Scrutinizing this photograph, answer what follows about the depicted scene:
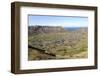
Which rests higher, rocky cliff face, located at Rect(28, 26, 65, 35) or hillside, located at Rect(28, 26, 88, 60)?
rocky cliff face, located at Rect(28, 26, 65, 35)

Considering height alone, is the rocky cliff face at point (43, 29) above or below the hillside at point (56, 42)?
above

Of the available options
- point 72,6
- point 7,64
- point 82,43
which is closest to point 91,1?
point 72,6

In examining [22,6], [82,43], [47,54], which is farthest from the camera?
[82,43]

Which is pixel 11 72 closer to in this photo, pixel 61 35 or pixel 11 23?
pixel 11 23

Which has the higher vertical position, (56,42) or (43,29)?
(43,29)

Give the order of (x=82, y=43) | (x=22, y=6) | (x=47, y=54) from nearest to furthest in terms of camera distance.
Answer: (x=22, y=6), (x=47, y=54), (x=82, y=43)

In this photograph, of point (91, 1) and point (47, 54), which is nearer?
point (47, 54)

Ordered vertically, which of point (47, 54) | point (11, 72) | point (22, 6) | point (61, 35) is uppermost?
point (22, 6)

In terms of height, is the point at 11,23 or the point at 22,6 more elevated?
the point at 22,6
